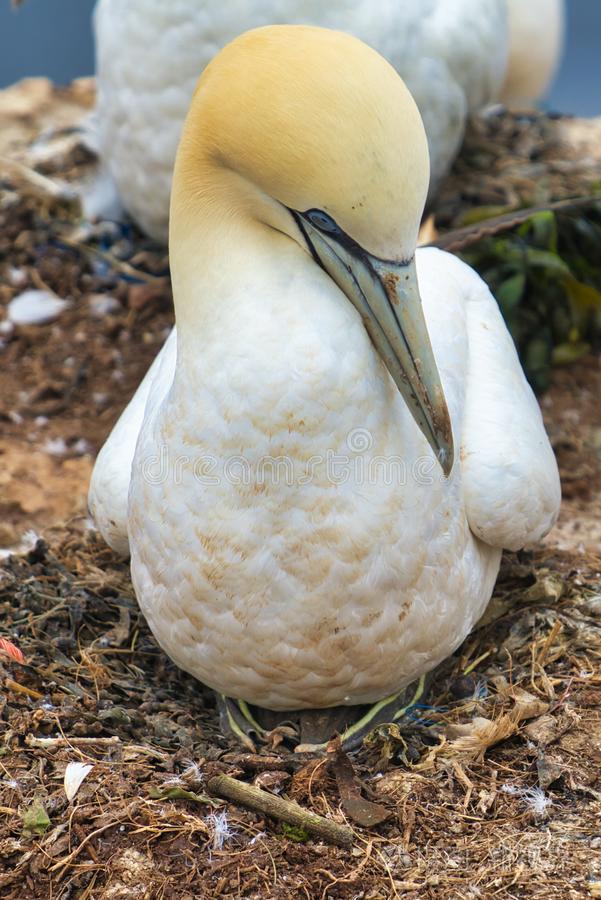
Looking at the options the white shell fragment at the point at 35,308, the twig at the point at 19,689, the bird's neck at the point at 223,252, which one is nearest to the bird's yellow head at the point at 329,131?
the bird's neck at the point at 223,252

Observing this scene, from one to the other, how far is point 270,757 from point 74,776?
1.76ft

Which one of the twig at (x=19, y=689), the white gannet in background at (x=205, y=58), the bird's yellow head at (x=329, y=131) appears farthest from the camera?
the white gannet in background at (x=205, y=58)

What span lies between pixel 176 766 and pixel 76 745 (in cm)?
29

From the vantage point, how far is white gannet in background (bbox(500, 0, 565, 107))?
27.4 feet

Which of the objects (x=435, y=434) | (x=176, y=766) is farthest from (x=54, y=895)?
(x=435, y=434)

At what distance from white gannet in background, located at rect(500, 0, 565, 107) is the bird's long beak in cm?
580

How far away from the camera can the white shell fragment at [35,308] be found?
6.57 metres

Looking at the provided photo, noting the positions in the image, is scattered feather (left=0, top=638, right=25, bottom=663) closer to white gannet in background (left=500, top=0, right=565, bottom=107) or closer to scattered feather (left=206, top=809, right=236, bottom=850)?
scattered feather (left=206, top=809, right=236, bottom=850)

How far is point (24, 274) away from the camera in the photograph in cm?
684

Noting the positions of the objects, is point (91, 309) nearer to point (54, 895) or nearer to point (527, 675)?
point (527, 675)

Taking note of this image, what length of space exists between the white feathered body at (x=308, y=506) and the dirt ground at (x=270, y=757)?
0.84ft

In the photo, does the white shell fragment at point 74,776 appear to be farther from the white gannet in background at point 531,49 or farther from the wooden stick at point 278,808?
the white gannet in background at point 531,49

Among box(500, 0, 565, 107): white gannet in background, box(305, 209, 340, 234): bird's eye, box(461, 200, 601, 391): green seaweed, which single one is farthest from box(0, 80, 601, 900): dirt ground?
box(500, 0, 565, 107): white gannet in background

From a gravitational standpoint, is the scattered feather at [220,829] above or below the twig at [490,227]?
below
